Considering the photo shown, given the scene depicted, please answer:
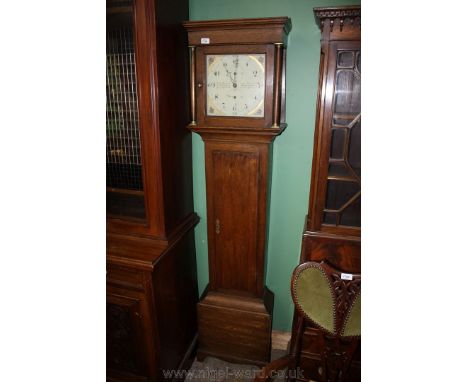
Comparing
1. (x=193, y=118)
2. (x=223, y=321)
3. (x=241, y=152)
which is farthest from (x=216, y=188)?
(x=223, y=321)

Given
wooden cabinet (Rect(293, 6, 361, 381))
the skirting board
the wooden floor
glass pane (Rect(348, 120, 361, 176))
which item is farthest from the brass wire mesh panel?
the skirting board

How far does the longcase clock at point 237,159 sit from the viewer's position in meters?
1.43

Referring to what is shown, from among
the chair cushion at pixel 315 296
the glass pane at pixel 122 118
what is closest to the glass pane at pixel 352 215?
the chair cushion at pixel 315 296

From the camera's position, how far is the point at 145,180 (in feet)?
4.95

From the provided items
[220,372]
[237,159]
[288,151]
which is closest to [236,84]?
[237,159]

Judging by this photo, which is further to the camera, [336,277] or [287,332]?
[287,332]

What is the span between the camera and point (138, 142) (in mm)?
1474

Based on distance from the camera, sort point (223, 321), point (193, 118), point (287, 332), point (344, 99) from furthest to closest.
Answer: point (287, 332) → point (223, 321) → point (193, 118) → point (344, 99)

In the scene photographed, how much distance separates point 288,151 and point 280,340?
1357 millimetres

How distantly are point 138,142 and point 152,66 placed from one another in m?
0.37

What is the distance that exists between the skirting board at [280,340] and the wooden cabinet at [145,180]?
→ 0.74 meters

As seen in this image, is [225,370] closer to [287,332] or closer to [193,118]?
[287,332]

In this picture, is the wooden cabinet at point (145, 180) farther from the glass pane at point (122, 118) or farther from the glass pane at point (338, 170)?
the glass pane at point (338, 170)

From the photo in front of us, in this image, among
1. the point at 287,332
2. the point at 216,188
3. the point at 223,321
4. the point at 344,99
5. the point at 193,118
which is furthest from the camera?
the point at 287,332
